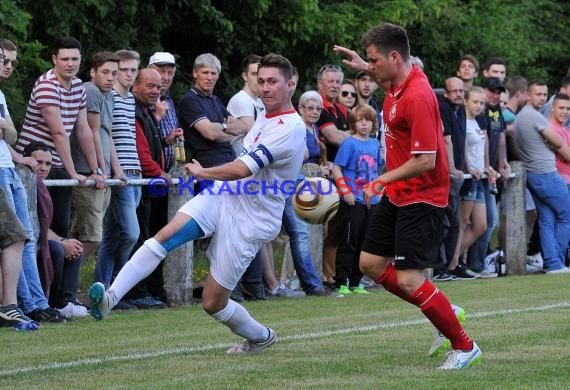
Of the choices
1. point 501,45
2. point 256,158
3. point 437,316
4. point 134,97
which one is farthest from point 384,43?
point 501,45

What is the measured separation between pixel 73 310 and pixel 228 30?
793 cm

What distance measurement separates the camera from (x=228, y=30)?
18.7 metres

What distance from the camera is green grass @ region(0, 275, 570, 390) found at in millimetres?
7504

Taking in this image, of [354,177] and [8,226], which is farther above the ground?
[354,177]

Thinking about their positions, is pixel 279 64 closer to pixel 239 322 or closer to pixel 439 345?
pixel 239 322

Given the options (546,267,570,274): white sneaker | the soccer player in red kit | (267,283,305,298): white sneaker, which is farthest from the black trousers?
the soccer player in red kit

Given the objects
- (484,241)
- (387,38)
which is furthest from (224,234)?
(484,241)

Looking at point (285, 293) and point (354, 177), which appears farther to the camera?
point (354, 177)

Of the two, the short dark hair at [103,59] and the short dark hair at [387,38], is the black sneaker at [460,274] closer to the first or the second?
the short dark hair at [103,59]

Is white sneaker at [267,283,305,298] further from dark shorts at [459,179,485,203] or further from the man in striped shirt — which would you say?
dark shorts at [459,179,485,203]

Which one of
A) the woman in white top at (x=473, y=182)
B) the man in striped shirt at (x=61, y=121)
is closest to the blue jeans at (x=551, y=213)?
the woman in white top at (x=473, y=182)

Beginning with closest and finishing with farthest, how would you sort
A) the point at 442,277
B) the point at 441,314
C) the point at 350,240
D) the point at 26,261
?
the point at 441,314, the point at 26,261, the point at 350,240, the point at 442,277

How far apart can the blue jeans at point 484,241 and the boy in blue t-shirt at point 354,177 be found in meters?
2.77

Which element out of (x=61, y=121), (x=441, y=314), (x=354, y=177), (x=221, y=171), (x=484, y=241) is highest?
(x=61, y=121)
